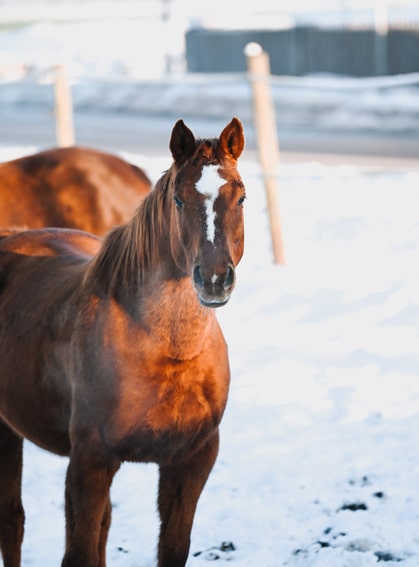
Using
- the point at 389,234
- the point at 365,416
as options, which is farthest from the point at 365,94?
the point at 365,416

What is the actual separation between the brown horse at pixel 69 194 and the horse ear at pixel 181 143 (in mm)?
3305

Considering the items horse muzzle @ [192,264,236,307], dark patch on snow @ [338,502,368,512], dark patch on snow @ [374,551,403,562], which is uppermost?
horse muzzle @ [192,264,236,307]

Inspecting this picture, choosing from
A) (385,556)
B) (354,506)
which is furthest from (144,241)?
(354,506)

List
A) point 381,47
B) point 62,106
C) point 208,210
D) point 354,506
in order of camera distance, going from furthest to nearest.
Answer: point 381,47, point 62,106, point 354,506, point 208,210

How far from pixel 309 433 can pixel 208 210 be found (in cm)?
239

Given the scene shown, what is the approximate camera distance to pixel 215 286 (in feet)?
9.86

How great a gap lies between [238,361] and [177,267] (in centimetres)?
307

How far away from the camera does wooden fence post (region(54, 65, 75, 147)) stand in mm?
8664

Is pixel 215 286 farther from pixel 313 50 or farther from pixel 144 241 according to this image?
pixel 313 50

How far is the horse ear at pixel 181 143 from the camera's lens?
10.5 feet

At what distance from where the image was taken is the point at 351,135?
1441 cm

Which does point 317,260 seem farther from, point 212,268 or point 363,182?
point 212,268

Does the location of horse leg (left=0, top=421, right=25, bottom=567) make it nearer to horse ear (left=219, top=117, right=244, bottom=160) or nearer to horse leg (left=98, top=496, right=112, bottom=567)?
horse leg (left=98, top=496, right=112, bottom=567)

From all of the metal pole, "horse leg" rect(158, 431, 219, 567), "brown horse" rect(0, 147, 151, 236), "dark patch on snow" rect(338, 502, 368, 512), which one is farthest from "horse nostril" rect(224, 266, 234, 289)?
the metal pole
